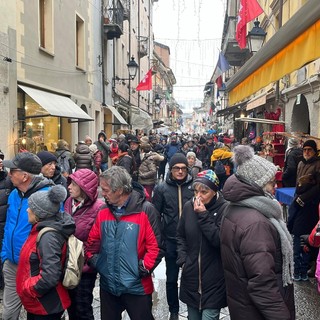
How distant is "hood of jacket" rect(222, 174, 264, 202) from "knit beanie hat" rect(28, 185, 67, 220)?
1.34 m

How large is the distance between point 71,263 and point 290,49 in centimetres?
343

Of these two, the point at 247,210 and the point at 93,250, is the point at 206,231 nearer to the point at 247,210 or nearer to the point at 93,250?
the point at 247,210

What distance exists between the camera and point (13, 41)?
9.47 meters

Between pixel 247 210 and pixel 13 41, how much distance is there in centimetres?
866

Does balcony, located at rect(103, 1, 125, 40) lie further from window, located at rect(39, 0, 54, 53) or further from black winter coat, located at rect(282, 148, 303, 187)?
black winter coat, located at rect(282, 148, 303, 187)

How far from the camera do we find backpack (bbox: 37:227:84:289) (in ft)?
10.00

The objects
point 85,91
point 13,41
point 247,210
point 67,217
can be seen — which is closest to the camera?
point 247,210

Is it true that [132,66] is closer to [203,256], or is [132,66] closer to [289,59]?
[289,59]

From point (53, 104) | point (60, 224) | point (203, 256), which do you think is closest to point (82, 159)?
point (53, 104)

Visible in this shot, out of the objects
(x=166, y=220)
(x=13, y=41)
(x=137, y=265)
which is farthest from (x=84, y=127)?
(x=137, y=265)

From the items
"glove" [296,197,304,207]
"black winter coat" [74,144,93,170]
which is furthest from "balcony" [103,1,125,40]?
"glove" [296,197,304,207]

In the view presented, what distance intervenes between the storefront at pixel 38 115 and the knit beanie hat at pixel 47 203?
22.0 feet

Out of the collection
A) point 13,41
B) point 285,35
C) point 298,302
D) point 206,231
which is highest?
point 13,41

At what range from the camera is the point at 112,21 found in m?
19.2
